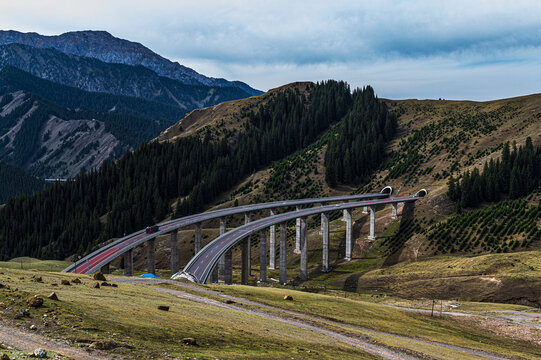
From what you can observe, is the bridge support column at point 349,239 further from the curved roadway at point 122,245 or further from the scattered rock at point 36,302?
the scattered rock at point 36,302

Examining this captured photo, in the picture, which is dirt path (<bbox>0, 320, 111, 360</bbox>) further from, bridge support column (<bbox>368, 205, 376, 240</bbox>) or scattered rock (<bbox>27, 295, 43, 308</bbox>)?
bridge support column (<bbox>368, 205, 376, 240</bbox>)

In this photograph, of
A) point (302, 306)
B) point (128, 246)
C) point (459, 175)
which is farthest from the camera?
point (459, 175)

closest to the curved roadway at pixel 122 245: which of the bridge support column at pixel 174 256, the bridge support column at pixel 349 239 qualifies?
the bridge support column at pixel 174 256

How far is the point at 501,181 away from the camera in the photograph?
129625mm

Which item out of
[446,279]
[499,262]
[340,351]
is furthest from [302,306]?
[499,262]

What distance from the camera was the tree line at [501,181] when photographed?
126562 millimetres

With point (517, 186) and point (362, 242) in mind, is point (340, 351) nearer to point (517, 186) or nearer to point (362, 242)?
point (362, 242)

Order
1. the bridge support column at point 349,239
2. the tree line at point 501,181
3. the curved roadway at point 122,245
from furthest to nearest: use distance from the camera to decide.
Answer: the tree line at point 501,181 → the bridge support column at point 349,239 → the curved roadway at point 122,245

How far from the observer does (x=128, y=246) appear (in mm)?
97312

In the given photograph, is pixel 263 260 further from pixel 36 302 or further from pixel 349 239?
pixel 36 302

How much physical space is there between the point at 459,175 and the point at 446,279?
6605 centimetres

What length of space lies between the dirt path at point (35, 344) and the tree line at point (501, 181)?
4834 inches

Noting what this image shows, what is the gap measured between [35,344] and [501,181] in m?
136

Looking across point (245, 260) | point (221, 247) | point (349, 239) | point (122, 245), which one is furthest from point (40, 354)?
point (349, 239)
